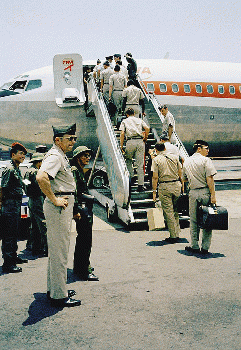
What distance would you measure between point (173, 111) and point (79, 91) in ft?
12.6

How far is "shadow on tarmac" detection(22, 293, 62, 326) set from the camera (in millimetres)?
4285

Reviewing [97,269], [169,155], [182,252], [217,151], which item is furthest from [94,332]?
[217,151]

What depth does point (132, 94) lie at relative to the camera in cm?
1069

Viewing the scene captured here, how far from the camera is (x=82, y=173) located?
18.7 ft

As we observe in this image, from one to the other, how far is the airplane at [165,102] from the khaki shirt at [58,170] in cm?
874

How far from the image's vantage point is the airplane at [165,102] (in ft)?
43.8

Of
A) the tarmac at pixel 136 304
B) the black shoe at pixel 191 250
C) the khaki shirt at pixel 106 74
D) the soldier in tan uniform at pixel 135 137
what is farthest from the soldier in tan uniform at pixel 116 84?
the black shoe at pixel 191 250

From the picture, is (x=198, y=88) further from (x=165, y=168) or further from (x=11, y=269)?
(x=11, y=269)

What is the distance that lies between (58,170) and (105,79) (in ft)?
27.2

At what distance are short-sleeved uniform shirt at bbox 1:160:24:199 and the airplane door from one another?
7.17 m

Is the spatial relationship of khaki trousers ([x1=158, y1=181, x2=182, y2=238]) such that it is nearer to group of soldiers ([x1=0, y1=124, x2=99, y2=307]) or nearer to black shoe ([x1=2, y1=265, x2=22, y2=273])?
group of soldiers ([x1=0, y1=124, x2=99, y2=307])

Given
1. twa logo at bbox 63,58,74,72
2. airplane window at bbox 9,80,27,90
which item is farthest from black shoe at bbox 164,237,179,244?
airplane window at bbox 9,80,27,90

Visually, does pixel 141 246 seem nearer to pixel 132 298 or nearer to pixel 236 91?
pixel 132 298

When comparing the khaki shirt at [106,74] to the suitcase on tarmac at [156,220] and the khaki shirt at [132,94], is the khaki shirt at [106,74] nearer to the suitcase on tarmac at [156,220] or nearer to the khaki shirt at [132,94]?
the khaki shirt at [132,94]
